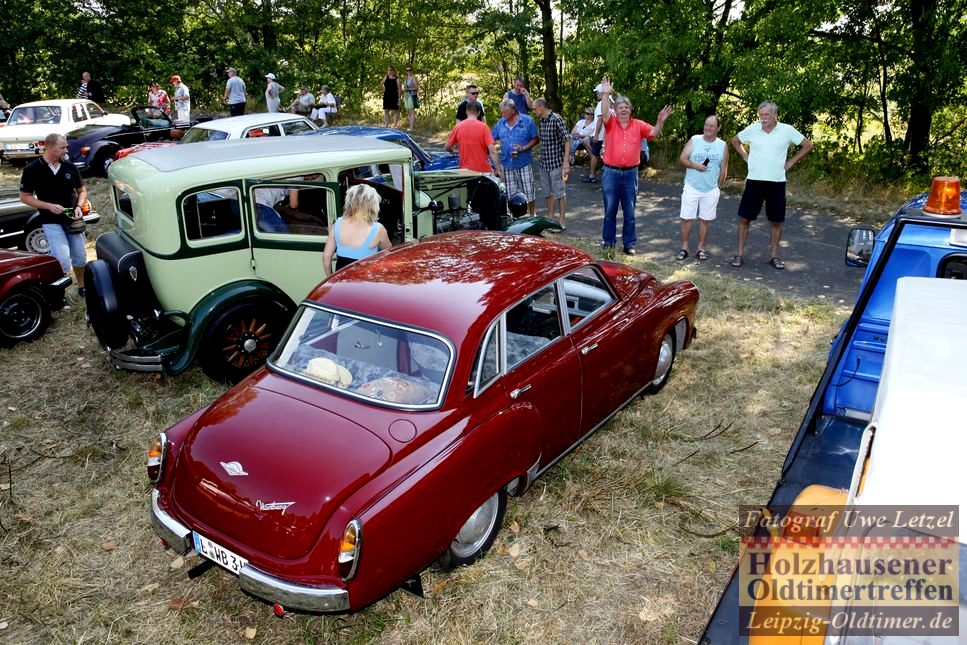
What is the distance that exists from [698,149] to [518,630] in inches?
255

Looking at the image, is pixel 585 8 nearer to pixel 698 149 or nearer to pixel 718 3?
pixel 718 3

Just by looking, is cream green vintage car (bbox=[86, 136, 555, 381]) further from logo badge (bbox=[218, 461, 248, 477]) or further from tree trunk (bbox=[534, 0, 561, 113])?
tree trunk (bbox=[534, 0, 561, 113])

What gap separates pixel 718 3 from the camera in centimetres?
1348

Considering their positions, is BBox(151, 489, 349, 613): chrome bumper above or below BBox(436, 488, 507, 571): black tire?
above

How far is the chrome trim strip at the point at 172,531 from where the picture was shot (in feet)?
12.1

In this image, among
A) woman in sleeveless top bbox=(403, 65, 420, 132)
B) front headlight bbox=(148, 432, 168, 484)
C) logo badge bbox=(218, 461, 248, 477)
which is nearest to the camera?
logo badge bbox=(218, 461, 248, 477)

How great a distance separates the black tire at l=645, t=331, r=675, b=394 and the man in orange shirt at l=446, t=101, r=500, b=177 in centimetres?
491

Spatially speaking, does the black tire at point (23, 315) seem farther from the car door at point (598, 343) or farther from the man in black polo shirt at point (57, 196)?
the car door at point (598, 343)

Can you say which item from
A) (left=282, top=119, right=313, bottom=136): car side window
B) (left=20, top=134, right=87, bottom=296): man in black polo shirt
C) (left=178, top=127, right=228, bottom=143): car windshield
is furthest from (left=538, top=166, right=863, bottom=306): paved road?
(left=20, top=134, right=87, bottom=296): man in black polo shirt

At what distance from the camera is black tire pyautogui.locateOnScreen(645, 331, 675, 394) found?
5883 millimetres

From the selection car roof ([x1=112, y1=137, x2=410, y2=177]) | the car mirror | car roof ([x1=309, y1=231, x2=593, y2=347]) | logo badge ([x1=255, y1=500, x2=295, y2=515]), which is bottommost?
logo badge ([x1=255, y1=500, x2=295, y2=515])

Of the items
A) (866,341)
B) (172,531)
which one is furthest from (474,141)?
(172,531)

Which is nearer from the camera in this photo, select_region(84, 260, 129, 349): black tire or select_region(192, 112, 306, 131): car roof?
select_region(84, 260, 129, 349): black tire

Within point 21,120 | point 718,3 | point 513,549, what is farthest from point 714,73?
point 21,120
